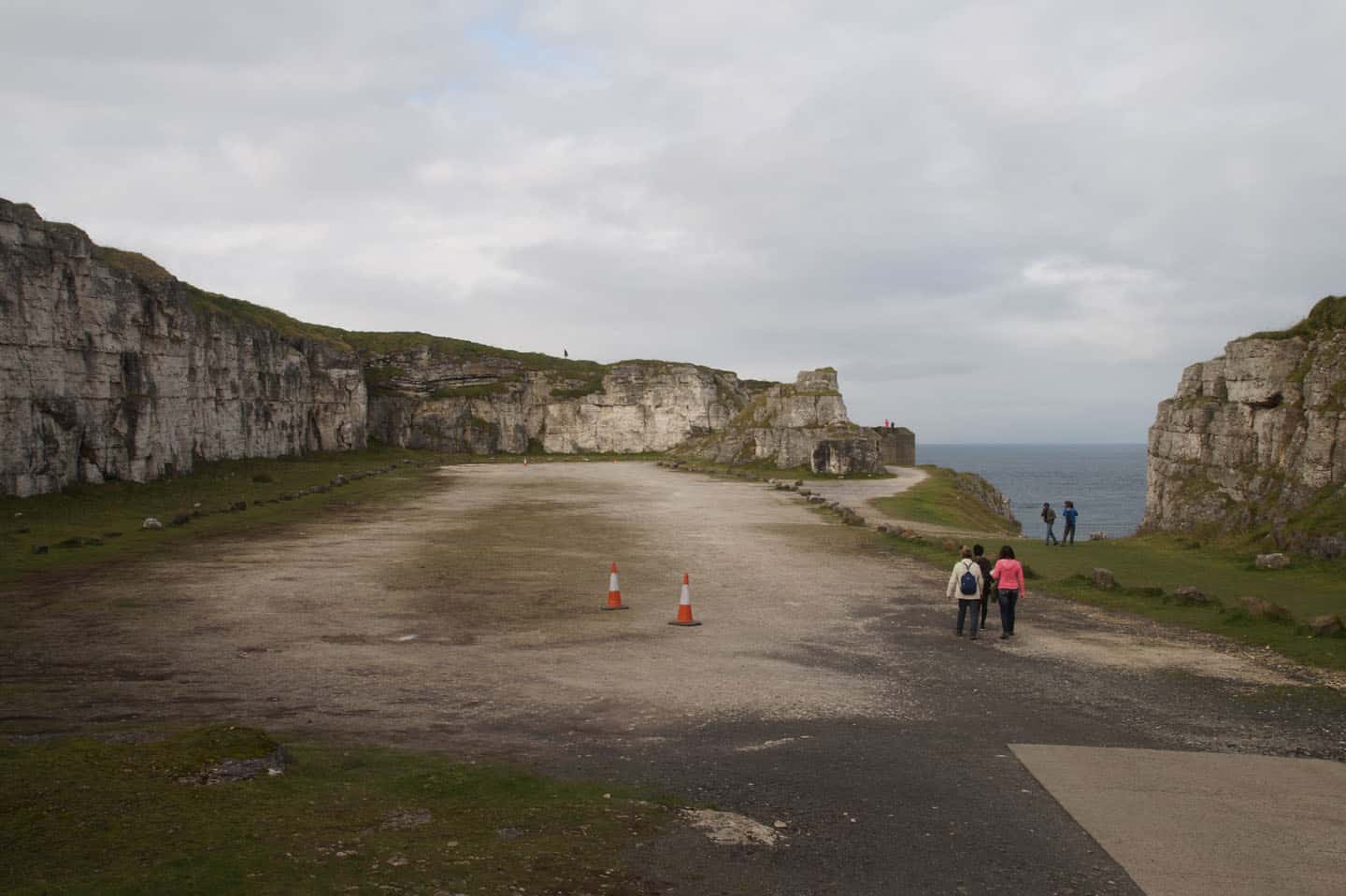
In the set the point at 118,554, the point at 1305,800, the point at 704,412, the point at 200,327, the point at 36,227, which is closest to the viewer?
the point at 1305,800

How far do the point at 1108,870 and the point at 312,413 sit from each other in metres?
84.3

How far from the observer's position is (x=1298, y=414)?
27.3 metres

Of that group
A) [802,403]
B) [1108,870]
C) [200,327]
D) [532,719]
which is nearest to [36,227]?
[200,327]

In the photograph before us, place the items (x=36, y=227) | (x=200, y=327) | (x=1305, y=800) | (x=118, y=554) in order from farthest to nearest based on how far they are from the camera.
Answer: (x=200, y=327), (x=36, y=227), (x=118, y=554), (x=1305, y=800)

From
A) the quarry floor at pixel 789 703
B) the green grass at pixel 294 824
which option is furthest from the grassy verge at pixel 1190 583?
the green grass at pixel 294 824

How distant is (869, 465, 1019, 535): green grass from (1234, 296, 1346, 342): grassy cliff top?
12919mm

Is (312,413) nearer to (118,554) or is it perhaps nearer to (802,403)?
(802,403)

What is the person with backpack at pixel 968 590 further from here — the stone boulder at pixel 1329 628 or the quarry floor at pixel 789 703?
the stone boulder at pixel 1329 628

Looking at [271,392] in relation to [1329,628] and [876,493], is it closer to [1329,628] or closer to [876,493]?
[876,493]

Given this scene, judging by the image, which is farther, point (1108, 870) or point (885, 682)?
point (885, 682)

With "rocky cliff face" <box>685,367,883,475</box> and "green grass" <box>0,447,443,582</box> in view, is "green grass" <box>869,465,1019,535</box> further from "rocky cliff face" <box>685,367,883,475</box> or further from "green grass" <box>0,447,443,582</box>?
"green grass" <box>0,447,443,582</box>

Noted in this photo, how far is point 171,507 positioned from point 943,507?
34.4m

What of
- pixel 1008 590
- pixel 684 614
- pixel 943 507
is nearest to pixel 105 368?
pixel 684 614

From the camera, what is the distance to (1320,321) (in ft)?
92.8
